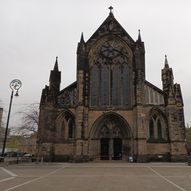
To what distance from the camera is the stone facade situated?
29.4 meters

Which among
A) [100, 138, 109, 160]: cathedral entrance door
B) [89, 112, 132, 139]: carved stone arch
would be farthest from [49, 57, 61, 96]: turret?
[100, 138, 109, 160]: cathedral entrance door

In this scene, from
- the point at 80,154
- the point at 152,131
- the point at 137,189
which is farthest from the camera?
the point at 152,131

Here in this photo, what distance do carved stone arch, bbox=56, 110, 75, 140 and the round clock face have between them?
9.02 m

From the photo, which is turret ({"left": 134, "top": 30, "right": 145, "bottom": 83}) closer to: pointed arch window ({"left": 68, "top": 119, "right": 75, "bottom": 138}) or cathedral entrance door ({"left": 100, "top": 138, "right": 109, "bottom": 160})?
cathedral entrance door ({"left": 100, "top": 138, "right": 109, "bottom": 160})

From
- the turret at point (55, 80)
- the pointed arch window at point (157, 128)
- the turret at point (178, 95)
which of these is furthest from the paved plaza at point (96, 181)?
the turret at point (55, 80)

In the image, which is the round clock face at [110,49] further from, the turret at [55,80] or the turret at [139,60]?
the turret at [55,80]

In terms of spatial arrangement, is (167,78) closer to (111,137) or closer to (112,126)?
(112,126)

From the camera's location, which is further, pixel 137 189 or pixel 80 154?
pixel 80 154

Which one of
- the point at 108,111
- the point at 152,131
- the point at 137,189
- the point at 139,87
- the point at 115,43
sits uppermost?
the point at 115,43

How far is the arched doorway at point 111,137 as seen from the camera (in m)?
30.5

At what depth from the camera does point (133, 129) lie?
29859 millimetres

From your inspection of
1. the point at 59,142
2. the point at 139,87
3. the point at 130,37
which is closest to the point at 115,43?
the point at 130,37

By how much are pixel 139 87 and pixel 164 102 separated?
3727 millimetres

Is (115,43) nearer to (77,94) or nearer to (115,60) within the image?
(115,60)
